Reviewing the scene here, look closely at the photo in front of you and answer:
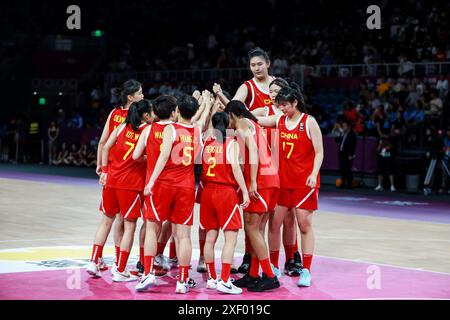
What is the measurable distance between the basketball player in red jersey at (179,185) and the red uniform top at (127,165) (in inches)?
29.5

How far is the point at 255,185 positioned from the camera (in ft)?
30.2

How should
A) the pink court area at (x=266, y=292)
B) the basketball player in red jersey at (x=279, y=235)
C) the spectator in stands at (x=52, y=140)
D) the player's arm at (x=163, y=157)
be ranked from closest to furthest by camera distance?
the pink court area at (x=266, y=292) < the player's arm at (x=163, y=157) < the basketball player in red jersey at (x=279, y=235) < the spectator in stands at (x=52, y=140)

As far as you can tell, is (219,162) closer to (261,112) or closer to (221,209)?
(221,209)

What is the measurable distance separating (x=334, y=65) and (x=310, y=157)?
714 inches

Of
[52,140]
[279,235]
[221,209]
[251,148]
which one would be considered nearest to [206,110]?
[251,148]

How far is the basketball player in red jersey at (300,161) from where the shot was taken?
975cm

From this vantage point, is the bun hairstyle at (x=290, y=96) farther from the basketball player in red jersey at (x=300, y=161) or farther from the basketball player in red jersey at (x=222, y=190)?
the basketball player in red jersey at (x=222, y=190)

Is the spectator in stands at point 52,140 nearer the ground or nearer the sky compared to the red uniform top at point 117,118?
nearer the ground

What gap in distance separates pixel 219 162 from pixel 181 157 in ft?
1.29

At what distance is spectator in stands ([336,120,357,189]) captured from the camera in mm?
22484

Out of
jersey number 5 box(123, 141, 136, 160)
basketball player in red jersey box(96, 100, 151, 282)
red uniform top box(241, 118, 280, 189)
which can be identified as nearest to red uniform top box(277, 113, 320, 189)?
red uniform top box(241, 118, 280, 189)

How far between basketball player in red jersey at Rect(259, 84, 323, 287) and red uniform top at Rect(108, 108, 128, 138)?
1.72 metres

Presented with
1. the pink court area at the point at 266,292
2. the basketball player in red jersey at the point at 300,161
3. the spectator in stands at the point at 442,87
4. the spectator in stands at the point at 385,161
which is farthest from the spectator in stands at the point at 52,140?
the basketball player in red jersey at the point at 300,161
